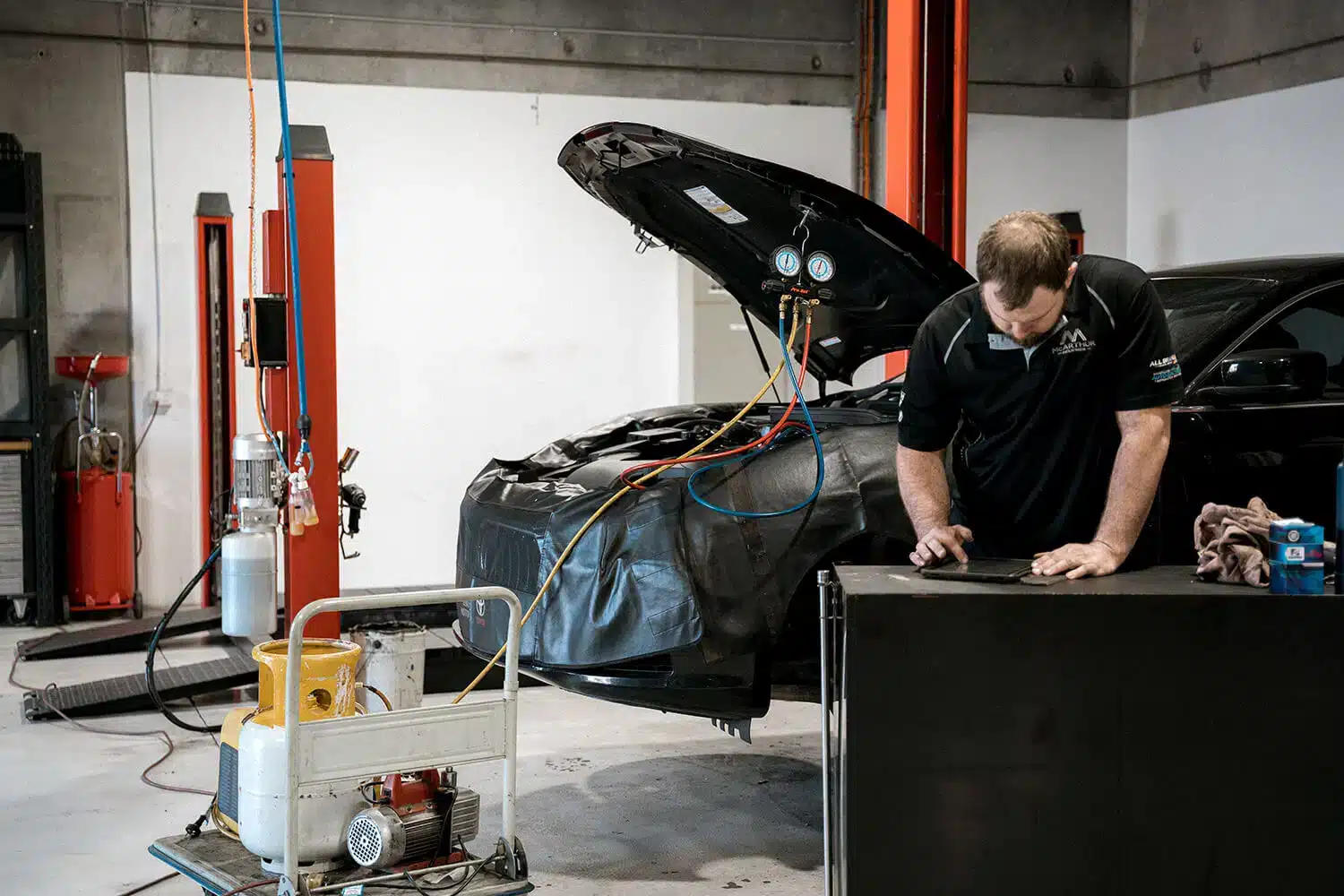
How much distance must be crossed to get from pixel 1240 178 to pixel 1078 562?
7.06 metres

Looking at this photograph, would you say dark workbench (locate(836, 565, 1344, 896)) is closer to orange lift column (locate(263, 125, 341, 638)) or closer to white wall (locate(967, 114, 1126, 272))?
orange lift column (locate(263, 125, 341, 638))

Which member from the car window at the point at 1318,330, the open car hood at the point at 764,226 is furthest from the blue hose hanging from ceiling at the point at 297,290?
the car window at the point at 1318,330

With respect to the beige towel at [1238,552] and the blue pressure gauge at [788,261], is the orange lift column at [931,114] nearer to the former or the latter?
the blue pressure gauge at [788,261]

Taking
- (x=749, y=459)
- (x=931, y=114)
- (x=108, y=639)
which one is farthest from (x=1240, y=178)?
(x=108, y=639)

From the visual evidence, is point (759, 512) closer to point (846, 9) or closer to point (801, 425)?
point (801, 425)

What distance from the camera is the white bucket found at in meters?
4.56

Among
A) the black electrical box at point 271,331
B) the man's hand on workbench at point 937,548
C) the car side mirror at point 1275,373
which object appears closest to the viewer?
the man's hand on workbench at point 937,548

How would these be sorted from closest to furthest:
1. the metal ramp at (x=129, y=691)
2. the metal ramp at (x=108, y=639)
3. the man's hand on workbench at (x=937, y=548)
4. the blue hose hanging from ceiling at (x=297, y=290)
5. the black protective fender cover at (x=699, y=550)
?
the man's hand on workbench at (x=937, y=548) → the black protective fender cover at (x=699, y=550) → the blue hose hanging from ceiling at (x=297, y=290) → the metal ramp at (x=129, y=691) → the metal ramp at (x=108, y=639)

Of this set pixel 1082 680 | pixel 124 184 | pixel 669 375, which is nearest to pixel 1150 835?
pixel 1082 680

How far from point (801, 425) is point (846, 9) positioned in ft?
20.1

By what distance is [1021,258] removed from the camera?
2.56 m

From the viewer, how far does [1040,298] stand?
2.62 m

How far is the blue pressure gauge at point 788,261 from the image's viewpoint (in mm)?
3793

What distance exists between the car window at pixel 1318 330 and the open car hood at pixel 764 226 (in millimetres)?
893
